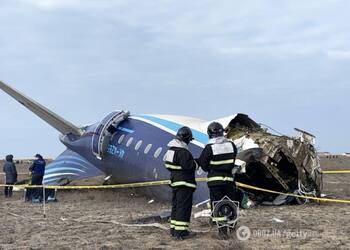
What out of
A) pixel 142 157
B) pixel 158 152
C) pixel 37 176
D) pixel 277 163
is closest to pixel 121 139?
pixel 142 157

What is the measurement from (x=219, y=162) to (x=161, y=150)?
23.1ft

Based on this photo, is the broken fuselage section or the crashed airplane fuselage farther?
the crashed airplane fuselage

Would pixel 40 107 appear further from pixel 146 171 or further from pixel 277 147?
pixel 277 147

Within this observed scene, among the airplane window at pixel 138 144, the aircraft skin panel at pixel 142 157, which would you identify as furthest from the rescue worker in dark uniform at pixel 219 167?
the airplane window at pixel 138 144

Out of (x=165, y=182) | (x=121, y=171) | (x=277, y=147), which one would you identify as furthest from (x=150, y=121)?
(x=277, y=147)

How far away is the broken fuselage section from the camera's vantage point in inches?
592

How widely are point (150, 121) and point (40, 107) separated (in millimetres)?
5619

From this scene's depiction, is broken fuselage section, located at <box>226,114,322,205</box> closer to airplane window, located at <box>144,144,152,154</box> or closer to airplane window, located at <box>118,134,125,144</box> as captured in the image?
airplane window, located at <box>144,144,152,154</box>

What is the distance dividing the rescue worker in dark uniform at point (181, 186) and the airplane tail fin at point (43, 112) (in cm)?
1282

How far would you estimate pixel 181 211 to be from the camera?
31.4ft

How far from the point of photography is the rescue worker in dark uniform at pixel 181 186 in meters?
9.54
